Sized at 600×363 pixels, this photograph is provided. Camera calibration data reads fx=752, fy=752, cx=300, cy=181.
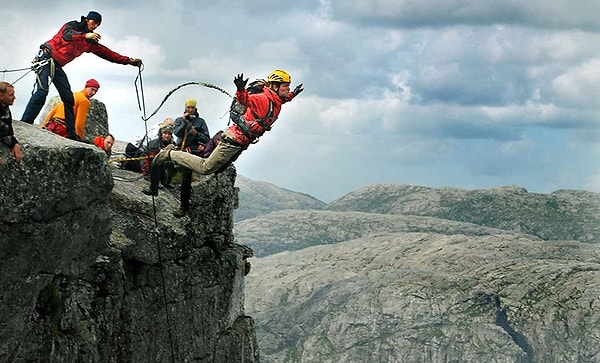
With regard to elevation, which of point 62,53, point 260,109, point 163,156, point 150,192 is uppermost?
point 62,53

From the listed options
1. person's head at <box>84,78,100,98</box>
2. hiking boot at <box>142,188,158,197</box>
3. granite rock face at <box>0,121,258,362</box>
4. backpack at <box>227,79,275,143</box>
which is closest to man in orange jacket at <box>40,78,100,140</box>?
person's head at <box>84,78,100,98</box>

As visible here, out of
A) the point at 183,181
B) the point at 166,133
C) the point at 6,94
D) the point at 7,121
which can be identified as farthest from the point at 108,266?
the point at 166,133

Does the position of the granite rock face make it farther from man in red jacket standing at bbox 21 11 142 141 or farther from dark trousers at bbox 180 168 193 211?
man in red jacket standing at bbox 21 11 142 141

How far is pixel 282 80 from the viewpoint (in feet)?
84.3

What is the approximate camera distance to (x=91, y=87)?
29.3m

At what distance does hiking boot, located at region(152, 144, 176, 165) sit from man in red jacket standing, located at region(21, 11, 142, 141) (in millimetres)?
3971

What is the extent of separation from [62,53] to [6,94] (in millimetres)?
7853

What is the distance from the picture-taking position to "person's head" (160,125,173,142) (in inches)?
1195

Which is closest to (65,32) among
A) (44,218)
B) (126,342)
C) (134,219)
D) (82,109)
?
(82,109)

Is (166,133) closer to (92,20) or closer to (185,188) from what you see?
(185,188)

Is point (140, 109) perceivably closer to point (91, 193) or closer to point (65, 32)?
point (65, 32)

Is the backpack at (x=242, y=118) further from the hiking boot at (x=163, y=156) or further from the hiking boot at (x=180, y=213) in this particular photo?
the hiking boot at (x=180, y=213)

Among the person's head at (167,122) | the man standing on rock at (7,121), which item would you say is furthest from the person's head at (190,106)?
the man standing on rock at (7,121)

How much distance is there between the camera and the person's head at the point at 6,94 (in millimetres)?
18297
